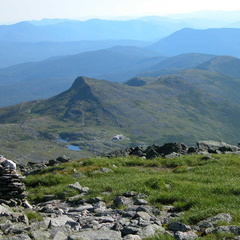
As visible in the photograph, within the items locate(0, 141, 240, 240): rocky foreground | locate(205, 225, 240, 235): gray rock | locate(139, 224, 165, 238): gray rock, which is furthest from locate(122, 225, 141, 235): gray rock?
locate(205, 225, 240, 235): gray rock

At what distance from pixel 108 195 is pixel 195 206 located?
5287mm

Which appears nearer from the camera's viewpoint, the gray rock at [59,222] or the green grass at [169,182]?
the gray rock at [59,222]

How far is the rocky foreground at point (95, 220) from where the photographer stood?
41.5ft

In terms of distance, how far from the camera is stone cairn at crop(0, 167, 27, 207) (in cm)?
1870

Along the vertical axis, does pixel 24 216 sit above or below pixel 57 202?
above

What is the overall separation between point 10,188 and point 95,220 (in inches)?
227


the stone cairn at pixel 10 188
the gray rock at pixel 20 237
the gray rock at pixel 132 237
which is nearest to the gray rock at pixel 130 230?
the gray rock at pixel 132 237

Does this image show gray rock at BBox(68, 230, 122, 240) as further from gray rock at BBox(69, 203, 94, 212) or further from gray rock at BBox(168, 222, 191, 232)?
gray rock at BBox(69, 203, 94, 212)

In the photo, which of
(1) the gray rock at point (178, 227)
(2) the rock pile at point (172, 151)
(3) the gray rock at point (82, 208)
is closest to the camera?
(1) the gray rock at point (178, 227)

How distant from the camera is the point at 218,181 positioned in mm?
21609

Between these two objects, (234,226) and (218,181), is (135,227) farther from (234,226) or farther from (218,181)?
(218,181)

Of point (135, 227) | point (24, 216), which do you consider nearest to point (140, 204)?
point (135, 227)

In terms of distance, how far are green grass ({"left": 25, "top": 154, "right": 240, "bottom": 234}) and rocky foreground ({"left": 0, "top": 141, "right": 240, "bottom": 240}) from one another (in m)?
0.64

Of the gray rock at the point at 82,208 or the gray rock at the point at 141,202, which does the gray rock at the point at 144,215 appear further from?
the gray rock at the point at 82,208
